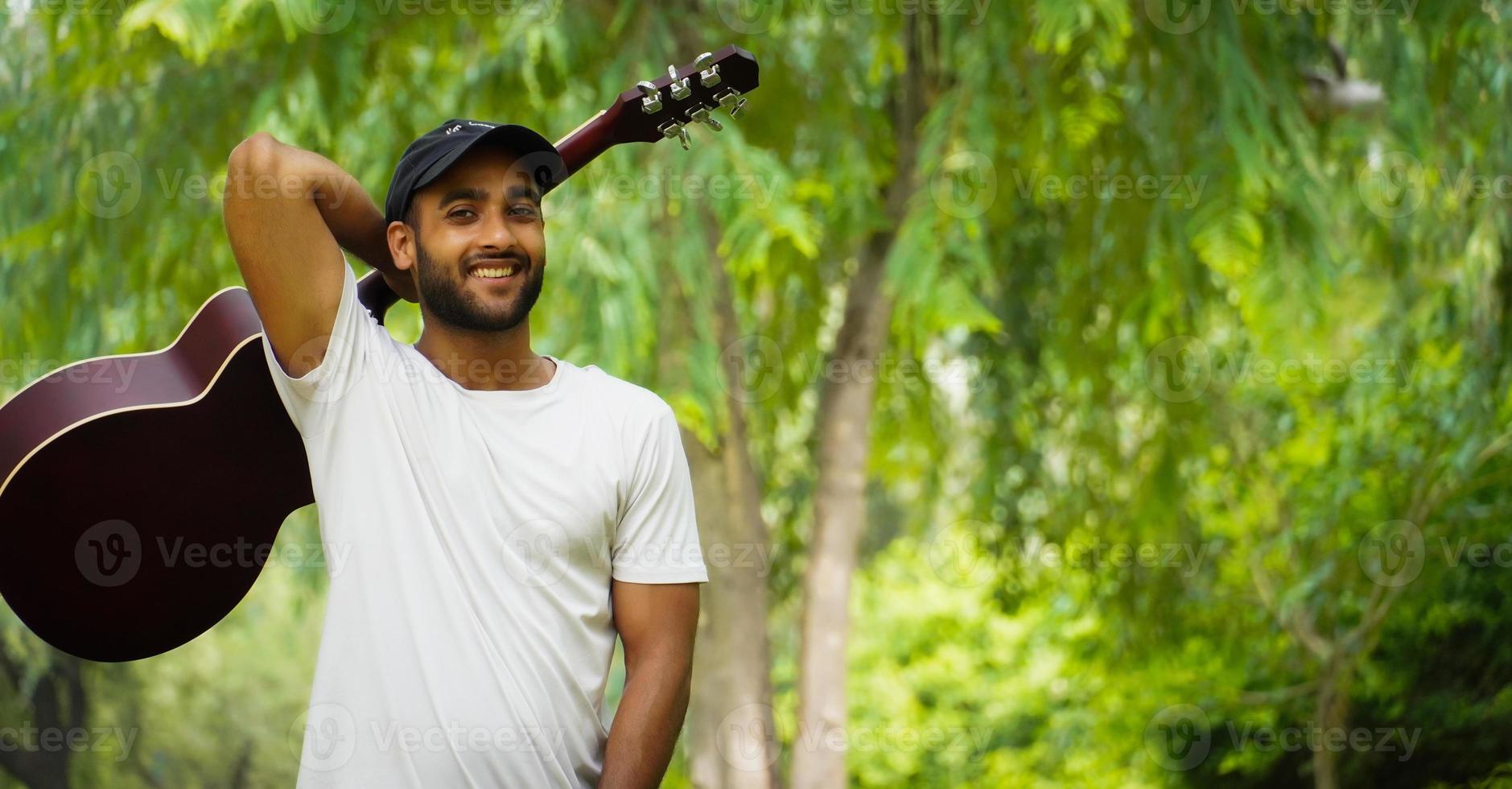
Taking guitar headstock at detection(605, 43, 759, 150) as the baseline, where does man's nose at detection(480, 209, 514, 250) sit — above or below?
below

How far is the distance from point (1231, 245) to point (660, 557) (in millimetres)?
2639

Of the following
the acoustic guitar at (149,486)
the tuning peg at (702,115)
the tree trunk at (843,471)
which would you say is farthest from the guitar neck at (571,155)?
the tree trunk at (843,471)

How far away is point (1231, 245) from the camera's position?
3959mm

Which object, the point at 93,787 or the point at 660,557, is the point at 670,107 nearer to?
the point at 660,557

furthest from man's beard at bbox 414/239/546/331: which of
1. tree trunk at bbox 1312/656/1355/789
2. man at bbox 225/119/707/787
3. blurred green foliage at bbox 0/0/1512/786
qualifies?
tree trunk at bbox 1312/656/1355/789

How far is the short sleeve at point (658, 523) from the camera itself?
5.93 feet

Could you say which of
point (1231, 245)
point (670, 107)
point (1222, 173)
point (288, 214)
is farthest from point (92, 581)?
point (1222, 173)

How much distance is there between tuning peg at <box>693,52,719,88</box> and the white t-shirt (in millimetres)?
506

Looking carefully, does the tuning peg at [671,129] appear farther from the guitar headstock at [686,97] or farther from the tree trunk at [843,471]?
the tree trunk at [843,471]

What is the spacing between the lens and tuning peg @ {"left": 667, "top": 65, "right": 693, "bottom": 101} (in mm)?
2092

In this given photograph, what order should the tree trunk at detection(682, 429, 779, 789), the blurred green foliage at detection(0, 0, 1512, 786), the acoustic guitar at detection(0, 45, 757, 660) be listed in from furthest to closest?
the tree trunk at detection(682, 429, 779, 789) → the blurred green foliage at detection(0, 0, 1512, 786) → the acoustic guitar at detection(0, 45, 757, 660)

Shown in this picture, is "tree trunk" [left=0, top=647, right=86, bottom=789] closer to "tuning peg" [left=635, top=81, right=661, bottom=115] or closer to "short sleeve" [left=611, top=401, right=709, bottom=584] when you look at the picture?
"tuning peg" [left=635, top=81, right=661, bottom=115]

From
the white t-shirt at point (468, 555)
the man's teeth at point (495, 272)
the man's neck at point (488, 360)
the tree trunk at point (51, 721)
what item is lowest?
the tree trunk at point (51, 721)

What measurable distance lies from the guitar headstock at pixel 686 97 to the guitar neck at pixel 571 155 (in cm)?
2
